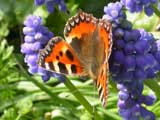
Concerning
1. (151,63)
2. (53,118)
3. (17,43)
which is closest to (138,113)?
(151,63)

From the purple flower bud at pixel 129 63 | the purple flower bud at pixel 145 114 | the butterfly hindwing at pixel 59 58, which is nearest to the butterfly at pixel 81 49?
the butterfly hindwing at pixel 59 58

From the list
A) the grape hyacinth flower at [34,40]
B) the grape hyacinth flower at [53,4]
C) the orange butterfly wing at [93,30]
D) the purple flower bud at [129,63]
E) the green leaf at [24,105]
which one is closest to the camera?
the orange butterfly wing at [93,30]

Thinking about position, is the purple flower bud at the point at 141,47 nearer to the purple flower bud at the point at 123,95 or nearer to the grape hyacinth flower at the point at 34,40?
the purple flower bud at the point at 123,95

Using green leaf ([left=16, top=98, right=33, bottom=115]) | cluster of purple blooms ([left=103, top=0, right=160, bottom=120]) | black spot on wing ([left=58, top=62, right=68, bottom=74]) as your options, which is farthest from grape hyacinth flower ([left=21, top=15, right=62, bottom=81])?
green leaf ([left=16, top=98, right=33, bottom=115])

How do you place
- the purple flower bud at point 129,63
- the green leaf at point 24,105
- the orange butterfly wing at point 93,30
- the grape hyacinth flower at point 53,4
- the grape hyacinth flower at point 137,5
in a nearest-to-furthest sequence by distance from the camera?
the orange butterfly wing at point 93,30, the purple flower bud at point 129,63, the grape hyacinth flower at point 137,5, the grape hyacinth flower at point 53,4, the green leaf at point 24,105

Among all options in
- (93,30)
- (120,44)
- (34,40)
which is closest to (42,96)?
(34,40)

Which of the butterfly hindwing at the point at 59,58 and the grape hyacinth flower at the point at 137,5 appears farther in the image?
the grape hyacinth flower at the point at 137,5
